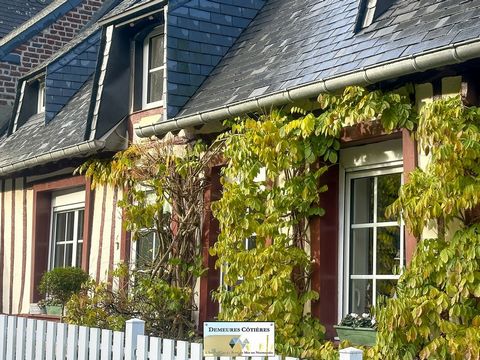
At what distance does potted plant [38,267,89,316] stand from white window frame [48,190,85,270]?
66 centimetres

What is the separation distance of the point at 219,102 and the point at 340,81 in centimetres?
218

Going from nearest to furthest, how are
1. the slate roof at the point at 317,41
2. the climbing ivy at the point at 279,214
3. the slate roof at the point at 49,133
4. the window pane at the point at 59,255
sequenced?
the slate roof at the point at 317,41, the climbing ivy at the point at 279,214, the slate roof at the point at 49,133, the window pane at the point at 59,255

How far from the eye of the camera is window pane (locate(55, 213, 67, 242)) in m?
13.2

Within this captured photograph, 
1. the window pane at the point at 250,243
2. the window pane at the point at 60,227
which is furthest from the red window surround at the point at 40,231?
the window pane at the point at 250,243

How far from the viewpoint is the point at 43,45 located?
16.3 m

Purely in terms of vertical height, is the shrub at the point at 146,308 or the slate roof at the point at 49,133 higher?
the slate roof at the point at 49,133

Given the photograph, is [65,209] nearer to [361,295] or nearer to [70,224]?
[70,224]

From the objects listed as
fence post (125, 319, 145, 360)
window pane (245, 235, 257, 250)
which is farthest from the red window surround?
fence post (125, 319, 145, 360)

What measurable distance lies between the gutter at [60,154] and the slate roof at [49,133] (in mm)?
99

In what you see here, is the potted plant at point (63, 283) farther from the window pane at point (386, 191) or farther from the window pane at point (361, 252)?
the window pane at point (386, 191)

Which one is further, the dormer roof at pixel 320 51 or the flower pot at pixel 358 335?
the flower pot at pixel 358 335

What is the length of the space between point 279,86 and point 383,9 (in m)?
1.14

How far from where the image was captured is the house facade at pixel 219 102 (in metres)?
7.23

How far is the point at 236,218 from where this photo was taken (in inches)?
325
